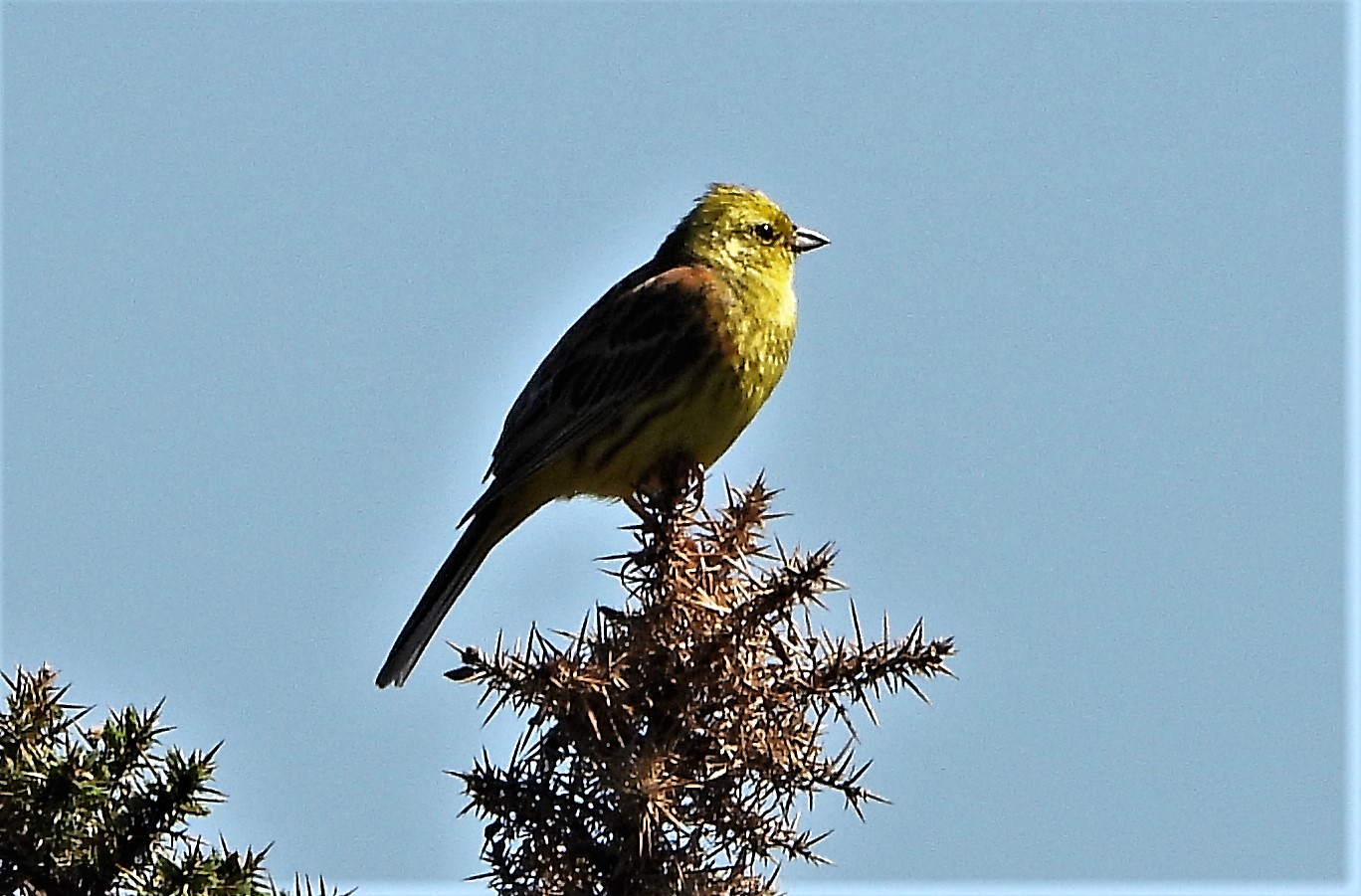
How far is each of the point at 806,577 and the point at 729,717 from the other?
327mm

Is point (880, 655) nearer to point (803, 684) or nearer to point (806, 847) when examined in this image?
point (803, 684)

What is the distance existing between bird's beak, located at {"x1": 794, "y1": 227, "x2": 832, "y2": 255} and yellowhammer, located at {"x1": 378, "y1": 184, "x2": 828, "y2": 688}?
0.13ft

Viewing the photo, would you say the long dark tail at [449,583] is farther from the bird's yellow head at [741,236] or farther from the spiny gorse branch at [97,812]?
the spiny gorse branch at [97,812]

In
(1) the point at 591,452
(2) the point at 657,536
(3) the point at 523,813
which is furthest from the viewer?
(1) the point at 591,452

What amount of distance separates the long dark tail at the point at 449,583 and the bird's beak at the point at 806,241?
1672 mm

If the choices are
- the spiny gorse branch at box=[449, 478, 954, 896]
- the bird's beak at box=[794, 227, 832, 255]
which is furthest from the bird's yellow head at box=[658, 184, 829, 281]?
the spiny gorse branch at box=[449, 478, 954, 896]

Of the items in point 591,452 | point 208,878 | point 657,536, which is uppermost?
point 591,452

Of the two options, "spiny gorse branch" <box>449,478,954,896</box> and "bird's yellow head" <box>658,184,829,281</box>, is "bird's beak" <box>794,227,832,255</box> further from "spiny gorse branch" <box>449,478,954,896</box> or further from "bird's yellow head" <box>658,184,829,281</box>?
"spiny gorse branch" <box>449,478,954,896</box>

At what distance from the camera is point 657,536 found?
14.0 ft

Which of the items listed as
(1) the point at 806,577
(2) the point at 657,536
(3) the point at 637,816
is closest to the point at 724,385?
(2) the point at 657,536

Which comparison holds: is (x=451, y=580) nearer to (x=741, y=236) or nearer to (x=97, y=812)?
(x=741, y=236)

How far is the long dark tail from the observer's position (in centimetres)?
642

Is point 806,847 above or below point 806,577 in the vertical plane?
below

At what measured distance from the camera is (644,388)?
6.74 m
